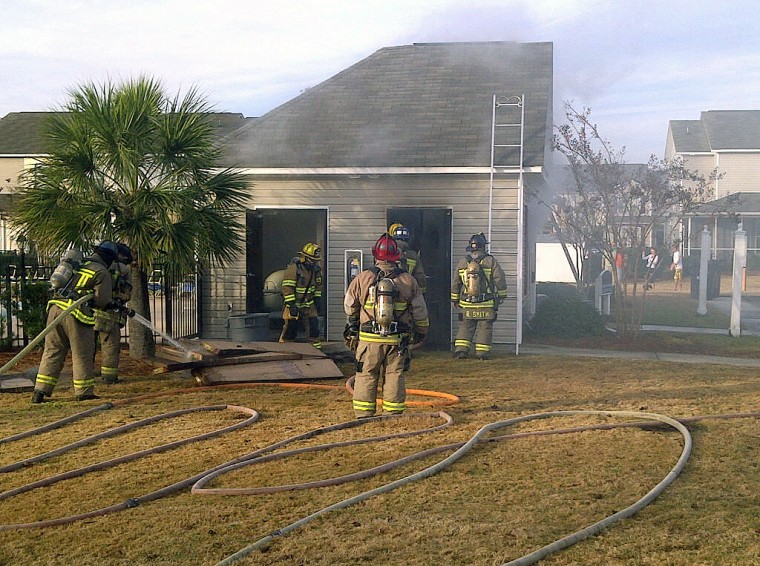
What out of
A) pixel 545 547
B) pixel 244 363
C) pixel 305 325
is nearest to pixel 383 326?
pixel 244 363

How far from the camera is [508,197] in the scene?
13.1 meters

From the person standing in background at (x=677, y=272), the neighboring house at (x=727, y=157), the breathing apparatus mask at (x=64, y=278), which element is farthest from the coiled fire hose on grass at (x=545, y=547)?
the neighboring house at (x=727, y=157)

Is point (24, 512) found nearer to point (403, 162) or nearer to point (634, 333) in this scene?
point (403, 162)

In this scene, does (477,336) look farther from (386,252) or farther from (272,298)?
(386,252)

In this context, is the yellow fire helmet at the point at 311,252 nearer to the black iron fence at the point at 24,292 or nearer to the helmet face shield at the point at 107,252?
the black iron fence at the point at 24,292

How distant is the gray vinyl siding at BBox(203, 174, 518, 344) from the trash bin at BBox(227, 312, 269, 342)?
136 cm

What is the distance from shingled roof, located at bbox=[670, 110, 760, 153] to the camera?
127ft

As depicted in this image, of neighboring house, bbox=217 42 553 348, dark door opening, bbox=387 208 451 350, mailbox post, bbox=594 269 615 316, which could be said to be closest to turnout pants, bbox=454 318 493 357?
neighboring house, bbox=217 42 553 348

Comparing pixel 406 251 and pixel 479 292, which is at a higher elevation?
pixel 406 251

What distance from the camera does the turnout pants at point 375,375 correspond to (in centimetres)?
775

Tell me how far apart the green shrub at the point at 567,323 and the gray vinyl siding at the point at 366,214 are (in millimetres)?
1841

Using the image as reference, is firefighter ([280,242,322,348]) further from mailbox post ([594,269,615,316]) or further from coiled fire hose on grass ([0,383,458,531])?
mailbox post ([594,269,615,316])

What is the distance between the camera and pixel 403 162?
13.1 metres

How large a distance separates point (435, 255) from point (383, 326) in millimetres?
5929
